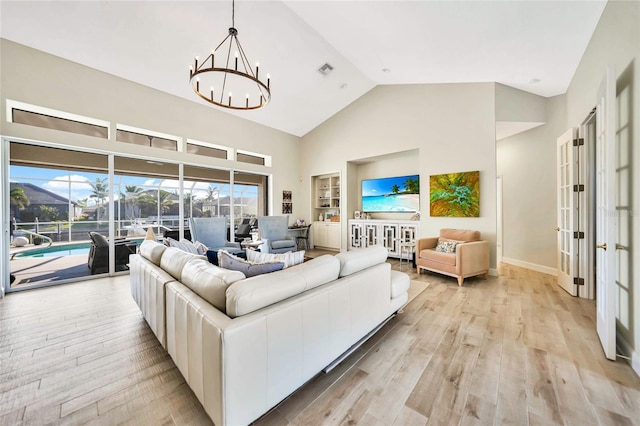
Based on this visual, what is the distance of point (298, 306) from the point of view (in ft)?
4.48

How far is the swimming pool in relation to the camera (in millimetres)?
3622

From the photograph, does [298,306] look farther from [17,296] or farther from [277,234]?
[17,296]

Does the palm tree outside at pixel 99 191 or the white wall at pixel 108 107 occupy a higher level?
the white wall at pixel 108 107

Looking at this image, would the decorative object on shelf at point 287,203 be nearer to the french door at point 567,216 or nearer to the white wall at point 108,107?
the white wall at point 108,107

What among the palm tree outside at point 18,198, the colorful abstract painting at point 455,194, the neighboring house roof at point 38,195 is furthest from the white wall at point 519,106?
the palm tree outside at point 18,198

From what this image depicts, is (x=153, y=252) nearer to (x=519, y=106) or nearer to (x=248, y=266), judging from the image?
(x=248, y=266)

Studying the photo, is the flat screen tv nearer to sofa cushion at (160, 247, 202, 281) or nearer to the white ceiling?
the white ceiling

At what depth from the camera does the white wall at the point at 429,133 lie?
4.18 meters

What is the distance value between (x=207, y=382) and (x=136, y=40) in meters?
4.61

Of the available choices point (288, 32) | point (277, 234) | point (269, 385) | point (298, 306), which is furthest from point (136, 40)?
point (269, 385)

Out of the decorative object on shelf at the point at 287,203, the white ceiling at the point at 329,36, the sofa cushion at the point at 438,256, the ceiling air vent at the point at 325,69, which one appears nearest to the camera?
the white ceiling at the point at 329,36

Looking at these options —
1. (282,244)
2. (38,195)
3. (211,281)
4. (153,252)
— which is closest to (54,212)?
(38,195)

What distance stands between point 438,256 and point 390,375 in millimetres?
2744

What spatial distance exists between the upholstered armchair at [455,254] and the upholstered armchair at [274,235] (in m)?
2.62
